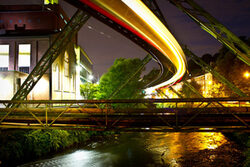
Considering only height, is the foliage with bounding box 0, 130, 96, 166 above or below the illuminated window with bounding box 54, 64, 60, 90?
below

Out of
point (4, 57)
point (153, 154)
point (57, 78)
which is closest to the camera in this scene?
point (153, 154)

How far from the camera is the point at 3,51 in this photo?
34906 millimetres

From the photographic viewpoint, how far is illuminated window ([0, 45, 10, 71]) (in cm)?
3444

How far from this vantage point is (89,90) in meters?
49.2

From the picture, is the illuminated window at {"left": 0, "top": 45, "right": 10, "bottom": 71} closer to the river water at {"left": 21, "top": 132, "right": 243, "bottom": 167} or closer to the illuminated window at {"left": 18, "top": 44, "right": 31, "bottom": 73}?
the illuminated window at {"left": 18, "top": 44, "right": 31, "bottom": 73}

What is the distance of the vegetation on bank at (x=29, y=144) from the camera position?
1430cm

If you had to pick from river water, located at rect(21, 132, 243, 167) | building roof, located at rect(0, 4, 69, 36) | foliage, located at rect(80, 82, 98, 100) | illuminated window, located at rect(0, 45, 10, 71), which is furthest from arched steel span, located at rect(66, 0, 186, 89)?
foliage, located at rect(80, 82, 98, 100)

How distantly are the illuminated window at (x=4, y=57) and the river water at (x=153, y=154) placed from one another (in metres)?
23.1

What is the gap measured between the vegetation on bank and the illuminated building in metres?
14.4

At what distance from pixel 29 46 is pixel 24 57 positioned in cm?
214

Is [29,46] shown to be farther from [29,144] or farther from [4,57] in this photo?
[29,144]

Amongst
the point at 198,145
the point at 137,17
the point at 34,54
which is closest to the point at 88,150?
the point at 198,145

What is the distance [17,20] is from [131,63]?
22244 mm

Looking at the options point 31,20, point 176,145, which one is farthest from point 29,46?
point 176,145
